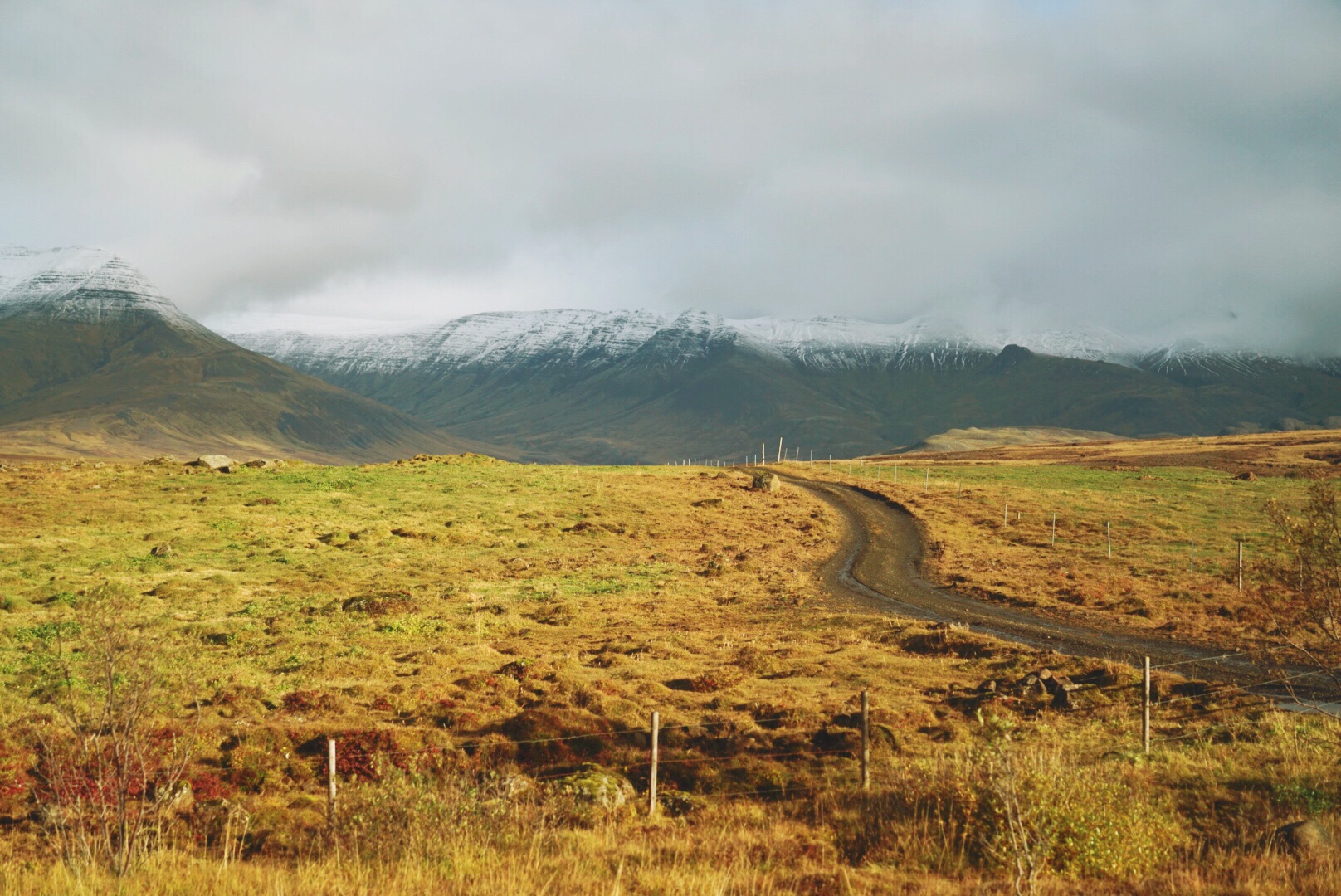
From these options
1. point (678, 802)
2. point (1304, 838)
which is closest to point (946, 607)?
point (678, 802)

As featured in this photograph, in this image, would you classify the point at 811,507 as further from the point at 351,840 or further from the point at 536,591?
the point at 351,840

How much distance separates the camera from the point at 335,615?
31625 mm

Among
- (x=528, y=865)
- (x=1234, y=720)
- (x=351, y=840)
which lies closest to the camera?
(x=528, y=865)

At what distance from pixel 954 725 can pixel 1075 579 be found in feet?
81.1

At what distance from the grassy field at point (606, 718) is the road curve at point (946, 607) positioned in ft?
6.87

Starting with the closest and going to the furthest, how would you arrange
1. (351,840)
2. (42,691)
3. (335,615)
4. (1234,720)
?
(351,840) < (1234,720) < (42,691) < (335,615)

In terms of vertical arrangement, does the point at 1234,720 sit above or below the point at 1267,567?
below

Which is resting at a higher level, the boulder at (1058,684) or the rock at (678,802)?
the boulder at (1058,684)

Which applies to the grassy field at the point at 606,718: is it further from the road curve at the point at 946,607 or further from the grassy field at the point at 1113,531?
the road curve at the point at 946,607

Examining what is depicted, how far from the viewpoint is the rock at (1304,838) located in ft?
35.3

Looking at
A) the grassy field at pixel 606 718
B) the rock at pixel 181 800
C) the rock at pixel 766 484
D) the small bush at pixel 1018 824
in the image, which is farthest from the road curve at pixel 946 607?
the rock at pixel 181 800

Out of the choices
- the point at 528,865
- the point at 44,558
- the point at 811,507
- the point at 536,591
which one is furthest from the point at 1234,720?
the point at 811,507

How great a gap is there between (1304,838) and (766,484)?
67.1 metres

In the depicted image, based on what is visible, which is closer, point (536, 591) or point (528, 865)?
point (528, 865)
